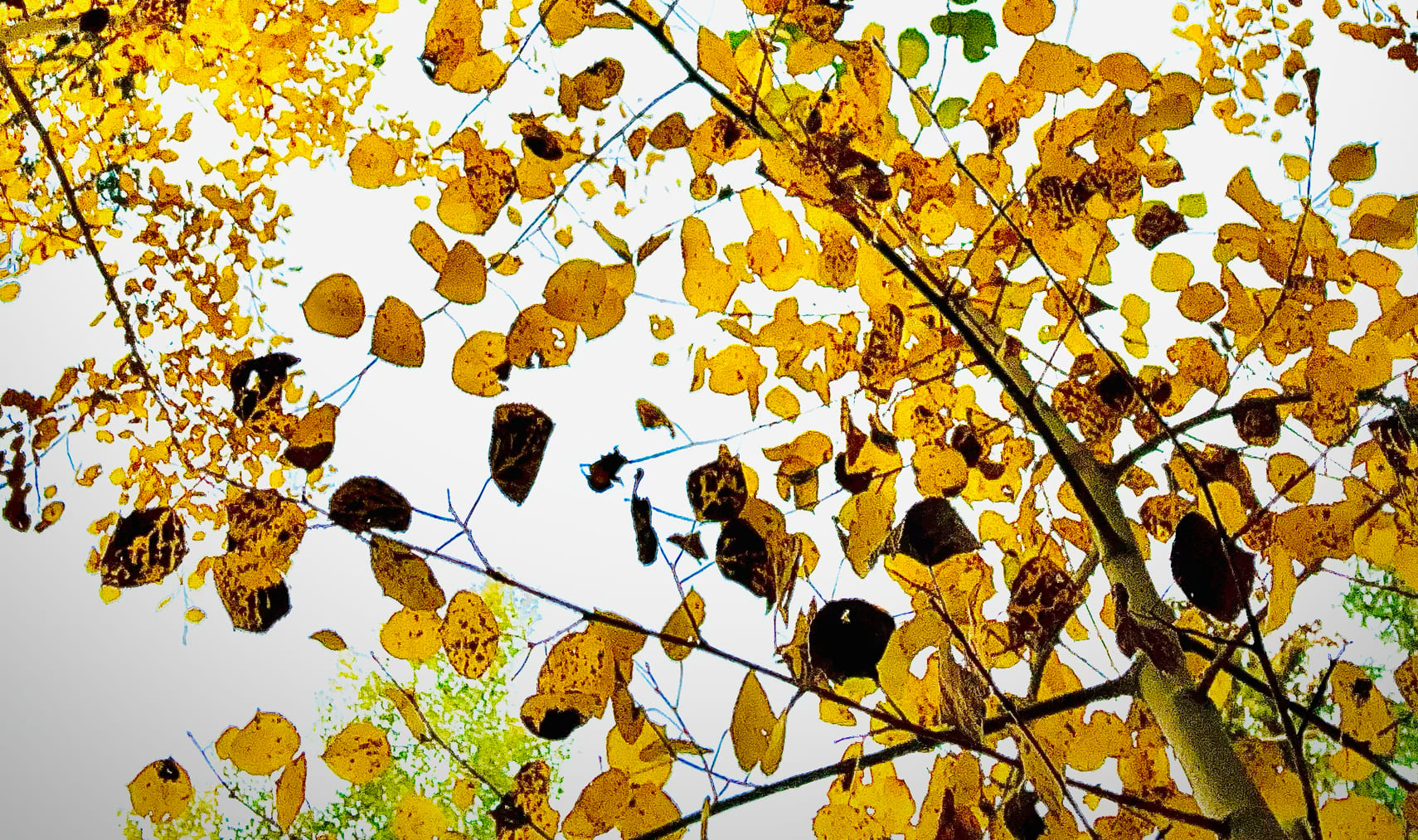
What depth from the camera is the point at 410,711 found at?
639mm

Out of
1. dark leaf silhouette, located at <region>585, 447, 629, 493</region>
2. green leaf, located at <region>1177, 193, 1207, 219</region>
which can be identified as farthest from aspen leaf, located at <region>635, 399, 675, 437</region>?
green leaf, located at <region>1177, 193, 1207, 219</region>

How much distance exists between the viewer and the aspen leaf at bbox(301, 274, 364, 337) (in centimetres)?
51

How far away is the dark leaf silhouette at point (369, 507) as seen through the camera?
1.69 ft

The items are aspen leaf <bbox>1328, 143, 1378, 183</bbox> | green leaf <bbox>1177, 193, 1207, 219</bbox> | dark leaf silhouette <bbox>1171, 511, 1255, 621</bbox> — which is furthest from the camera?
green leaf <bbox>1177, 193, 1207, 219</bbox>

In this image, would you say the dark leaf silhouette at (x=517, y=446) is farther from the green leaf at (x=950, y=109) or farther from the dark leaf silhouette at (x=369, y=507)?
the green leaf at (x=950, y=109)

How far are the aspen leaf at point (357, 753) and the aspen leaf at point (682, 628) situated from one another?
250 millimetres

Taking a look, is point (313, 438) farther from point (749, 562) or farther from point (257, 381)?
point (749, 562)

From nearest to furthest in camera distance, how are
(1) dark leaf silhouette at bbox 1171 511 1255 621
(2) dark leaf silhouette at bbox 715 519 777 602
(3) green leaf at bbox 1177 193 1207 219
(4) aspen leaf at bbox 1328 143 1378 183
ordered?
(1) dark leaf silhouette at bbox 1171 511 1255 621, (2) dark leaf silhouette at bbox 715 519 777 602, (4) aspen leaf at bbox 1328 143 1378 183, (3) green leaf at bbox 1177 193 1207 219

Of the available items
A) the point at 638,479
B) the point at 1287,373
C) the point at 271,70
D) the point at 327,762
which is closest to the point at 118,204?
the point at 271,70

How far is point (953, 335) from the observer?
82 cm

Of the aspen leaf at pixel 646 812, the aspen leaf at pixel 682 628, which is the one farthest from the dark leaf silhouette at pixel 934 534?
the aspen leaf at pixel 646 812

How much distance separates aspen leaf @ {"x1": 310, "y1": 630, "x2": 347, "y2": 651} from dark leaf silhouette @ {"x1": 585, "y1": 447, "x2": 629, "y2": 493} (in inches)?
8.3

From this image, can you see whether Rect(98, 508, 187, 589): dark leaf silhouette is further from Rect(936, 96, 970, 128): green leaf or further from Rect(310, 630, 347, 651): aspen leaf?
Rect(936, 96, 970, 128): green leaf

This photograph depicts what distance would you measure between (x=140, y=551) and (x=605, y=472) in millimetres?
378
